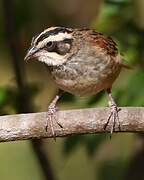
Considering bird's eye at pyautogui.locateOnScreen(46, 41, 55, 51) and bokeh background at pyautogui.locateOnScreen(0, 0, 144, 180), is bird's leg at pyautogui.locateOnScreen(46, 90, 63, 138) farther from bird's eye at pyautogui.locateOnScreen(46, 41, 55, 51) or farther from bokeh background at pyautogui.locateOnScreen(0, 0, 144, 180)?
bird's eye at pyautogui.locateOnScreen(46, 41, 55, 51)

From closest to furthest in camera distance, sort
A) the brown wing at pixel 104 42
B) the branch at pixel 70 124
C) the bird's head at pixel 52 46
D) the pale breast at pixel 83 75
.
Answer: the branch at pixel 70 124 < the bird's head at pixel 52 46 < the pale breast at pixel 83 75 < the brown wing at pixel 104 42

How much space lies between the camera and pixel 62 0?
552 centimetres

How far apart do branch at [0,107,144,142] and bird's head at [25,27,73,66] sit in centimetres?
34

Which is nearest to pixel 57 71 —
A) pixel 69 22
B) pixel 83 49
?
pixel 83 49

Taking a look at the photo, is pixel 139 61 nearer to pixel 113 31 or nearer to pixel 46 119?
pixel 113 31

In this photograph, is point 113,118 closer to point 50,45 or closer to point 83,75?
point 83,75

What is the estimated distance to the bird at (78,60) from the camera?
3422 mm

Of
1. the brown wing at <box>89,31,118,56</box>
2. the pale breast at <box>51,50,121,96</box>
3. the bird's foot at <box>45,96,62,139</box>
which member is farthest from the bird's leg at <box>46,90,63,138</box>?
the brown wing at <box>89,31,118,56</box>

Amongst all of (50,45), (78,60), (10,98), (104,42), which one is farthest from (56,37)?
(10,98)

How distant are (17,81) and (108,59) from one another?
535mm

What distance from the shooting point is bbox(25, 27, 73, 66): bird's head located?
3359mm

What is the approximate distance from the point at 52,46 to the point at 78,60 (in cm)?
17

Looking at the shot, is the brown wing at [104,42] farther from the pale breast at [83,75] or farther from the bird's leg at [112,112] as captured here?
the bird's leg at [112,112]

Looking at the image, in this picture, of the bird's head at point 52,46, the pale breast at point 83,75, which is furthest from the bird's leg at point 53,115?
the bird's head at point 52,46
